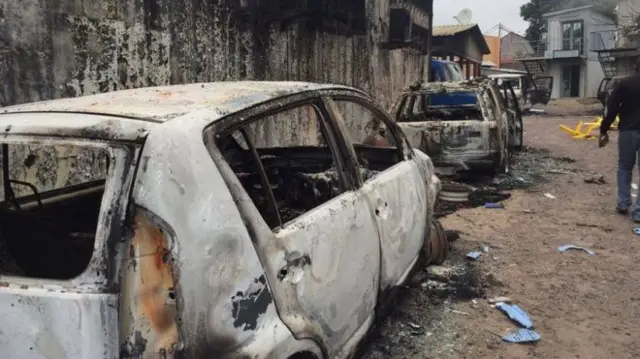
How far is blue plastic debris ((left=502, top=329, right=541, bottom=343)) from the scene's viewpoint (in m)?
3.62

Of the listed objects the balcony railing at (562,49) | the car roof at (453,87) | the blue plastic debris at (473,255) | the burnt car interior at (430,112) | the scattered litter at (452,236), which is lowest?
the blue plastic debris at (473,255)

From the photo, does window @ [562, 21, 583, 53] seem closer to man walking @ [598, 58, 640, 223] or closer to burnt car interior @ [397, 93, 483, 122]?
burnt car interior @ [397, 93, 483, 122]

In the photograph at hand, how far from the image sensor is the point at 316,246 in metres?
2.46

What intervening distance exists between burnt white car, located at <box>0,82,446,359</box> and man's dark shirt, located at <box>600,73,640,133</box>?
4637 millimetres

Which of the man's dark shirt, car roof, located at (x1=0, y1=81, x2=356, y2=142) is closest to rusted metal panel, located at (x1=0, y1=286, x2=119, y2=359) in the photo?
car roof, located at (x1=0, y1=81, x2=356, y2=142)

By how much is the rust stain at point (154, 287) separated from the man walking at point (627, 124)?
5.98 meters

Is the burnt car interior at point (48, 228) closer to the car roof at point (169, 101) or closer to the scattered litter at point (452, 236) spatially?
the car roof at point (169, 101)

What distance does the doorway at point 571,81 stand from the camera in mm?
41906

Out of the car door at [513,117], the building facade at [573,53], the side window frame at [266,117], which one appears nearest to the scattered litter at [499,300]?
the side window frame at [266,117]

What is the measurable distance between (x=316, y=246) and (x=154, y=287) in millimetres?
800

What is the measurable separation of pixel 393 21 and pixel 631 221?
737 cm

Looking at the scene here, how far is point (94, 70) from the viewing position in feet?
16.5

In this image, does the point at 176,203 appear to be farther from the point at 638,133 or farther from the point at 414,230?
the point at 638,133

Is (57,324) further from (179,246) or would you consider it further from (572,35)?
(572,35)
